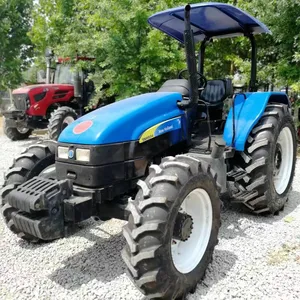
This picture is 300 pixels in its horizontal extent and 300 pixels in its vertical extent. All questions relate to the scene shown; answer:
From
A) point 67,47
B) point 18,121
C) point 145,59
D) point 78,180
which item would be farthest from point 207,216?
point 67,47

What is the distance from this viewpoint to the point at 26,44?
1720 cm

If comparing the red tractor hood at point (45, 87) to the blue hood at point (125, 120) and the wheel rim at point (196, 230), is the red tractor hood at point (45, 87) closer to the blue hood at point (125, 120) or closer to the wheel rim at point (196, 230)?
the blue hood at point (125, 120)

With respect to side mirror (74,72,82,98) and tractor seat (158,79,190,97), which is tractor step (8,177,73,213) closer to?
tractor seat (158,79,190,97)

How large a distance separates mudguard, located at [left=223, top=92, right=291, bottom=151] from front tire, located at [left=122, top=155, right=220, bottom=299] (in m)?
0.97

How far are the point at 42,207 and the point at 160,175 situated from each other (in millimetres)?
797

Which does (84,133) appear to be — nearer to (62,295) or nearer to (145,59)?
(62,295)

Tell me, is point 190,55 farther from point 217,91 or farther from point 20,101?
point 20,101

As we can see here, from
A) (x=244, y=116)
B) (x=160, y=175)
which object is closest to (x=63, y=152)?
(x=160, y=175)

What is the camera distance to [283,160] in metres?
4.25

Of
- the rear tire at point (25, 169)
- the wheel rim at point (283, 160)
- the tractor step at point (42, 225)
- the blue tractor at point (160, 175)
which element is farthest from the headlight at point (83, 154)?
the wheel rim at point (283, 160)

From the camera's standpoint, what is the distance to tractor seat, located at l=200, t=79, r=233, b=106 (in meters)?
3.92

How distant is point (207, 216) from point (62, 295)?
3.88ft

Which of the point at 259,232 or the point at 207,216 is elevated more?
the point at 207,216

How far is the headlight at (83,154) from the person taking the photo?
2486mm
